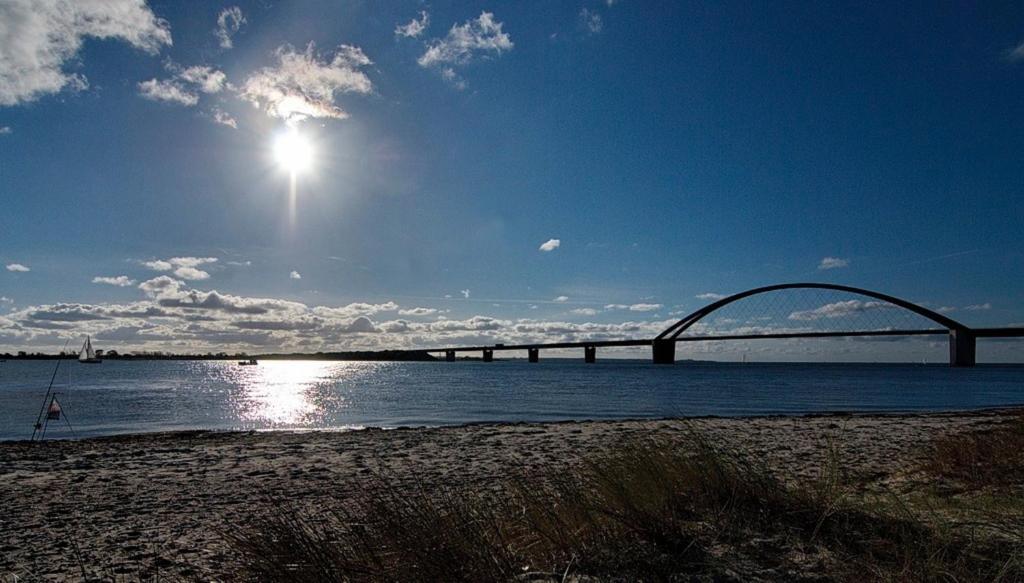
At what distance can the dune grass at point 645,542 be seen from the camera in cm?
405

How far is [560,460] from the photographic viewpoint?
14.5 m

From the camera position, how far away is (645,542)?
4672mm

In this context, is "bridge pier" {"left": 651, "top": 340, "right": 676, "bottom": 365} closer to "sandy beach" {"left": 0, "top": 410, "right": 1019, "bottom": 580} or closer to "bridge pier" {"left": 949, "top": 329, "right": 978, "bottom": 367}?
"bridge pier" {"left": 949, "top": 329, "right": 978, "bottom": 367}

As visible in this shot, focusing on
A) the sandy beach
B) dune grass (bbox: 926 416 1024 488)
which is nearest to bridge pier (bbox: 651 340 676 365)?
the sandy beach

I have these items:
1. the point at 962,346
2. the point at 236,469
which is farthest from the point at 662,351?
the point at 236,469

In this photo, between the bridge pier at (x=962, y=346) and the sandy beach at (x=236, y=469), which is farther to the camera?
the bridge pier at (x=962, y=346)

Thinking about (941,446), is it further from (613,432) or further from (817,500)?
(613,432)

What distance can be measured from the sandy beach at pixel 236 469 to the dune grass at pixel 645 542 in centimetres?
91

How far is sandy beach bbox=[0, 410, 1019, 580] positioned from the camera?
7777 millimetres

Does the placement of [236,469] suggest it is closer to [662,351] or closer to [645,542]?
[645,542]

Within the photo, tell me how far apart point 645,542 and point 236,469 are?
1238 cm

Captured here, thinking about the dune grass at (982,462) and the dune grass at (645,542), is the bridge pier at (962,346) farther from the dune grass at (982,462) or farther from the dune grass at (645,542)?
the dune grass at (645,542)

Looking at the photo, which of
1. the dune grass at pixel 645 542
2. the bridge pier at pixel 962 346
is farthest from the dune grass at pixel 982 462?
the bridge pier at pixel 962 346

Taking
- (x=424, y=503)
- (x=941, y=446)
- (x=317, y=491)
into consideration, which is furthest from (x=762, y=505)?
(x=317, y=491)
